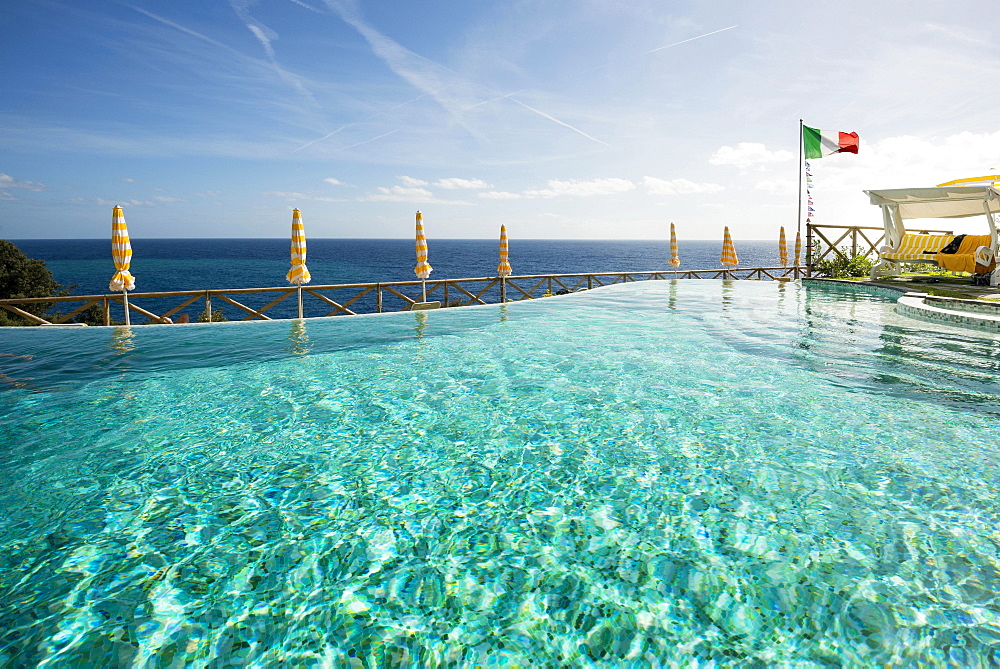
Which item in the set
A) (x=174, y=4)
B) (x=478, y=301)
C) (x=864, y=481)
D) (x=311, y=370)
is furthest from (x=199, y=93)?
(x=864, y=481)

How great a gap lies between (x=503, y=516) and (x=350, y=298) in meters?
49.9

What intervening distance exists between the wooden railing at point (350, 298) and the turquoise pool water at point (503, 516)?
501cm

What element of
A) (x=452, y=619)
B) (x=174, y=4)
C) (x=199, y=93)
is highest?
(x=199, y=93)

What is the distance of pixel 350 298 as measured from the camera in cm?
5012

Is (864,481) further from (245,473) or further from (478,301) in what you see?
(478,301)

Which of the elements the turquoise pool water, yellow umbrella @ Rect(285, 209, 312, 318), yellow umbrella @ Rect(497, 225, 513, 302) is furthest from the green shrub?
yellow umbrella @ Rect(285, 209, 312, 318)

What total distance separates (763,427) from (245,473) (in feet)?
13.6

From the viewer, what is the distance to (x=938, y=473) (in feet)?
10.9

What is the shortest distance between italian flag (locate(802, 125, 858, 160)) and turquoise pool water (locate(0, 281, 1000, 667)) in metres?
15.5

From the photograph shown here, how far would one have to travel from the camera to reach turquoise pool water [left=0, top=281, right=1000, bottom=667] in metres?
1.98

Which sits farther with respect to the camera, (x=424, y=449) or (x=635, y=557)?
(x=424, y=449)

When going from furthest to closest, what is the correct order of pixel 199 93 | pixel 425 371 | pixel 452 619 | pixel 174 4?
1. pixel 199 93
2. pixel 174 4
3. pixel 425 371
4. pixel 452 619

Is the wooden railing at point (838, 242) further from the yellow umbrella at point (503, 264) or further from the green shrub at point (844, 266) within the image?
the yellow umbrella at point (503, 264)

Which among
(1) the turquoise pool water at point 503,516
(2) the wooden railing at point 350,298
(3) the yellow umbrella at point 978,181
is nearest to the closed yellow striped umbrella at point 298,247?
(2) the wooden railing at point 350,298
